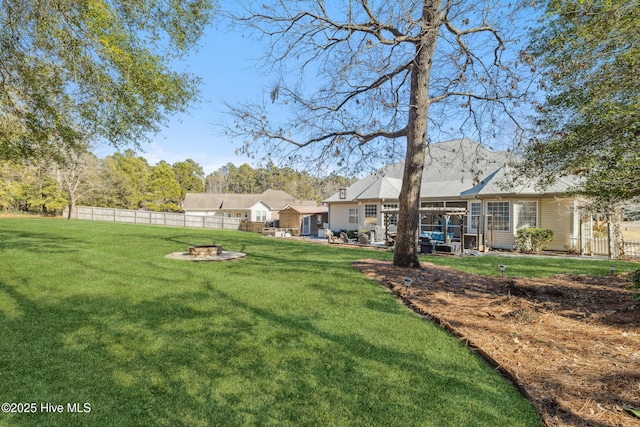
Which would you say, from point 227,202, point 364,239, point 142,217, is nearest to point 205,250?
point 364,239

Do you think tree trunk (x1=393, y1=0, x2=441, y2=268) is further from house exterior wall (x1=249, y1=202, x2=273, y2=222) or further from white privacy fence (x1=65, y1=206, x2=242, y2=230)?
house exterior wall (x1=249, y1=202, x2=273, y2=222)

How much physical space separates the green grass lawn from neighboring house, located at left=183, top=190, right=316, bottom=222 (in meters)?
35.7

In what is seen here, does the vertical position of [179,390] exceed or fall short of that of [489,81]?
it falls short

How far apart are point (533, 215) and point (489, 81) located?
1151 centimetres

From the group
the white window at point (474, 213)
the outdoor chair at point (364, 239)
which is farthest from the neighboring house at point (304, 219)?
the white window at point (474, 213)

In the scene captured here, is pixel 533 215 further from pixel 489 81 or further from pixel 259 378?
pixel 259 378

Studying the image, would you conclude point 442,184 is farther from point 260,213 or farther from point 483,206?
point 260,213

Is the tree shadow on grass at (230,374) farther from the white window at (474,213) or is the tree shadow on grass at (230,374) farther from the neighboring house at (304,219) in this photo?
the neighboring house at (304,219)

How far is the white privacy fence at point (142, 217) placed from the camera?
29219mm

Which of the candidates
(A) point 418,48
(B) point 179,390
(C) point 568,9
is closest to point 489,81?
(A) point 418,48

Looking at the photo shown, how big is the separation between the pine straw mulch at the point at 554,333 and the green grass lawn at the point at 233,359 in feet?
0.99

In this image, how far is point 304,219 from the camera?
3350 cm

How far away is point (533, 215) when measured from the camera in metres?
16.5

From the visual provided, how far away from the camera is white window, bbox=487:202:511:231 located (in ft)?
55.4
